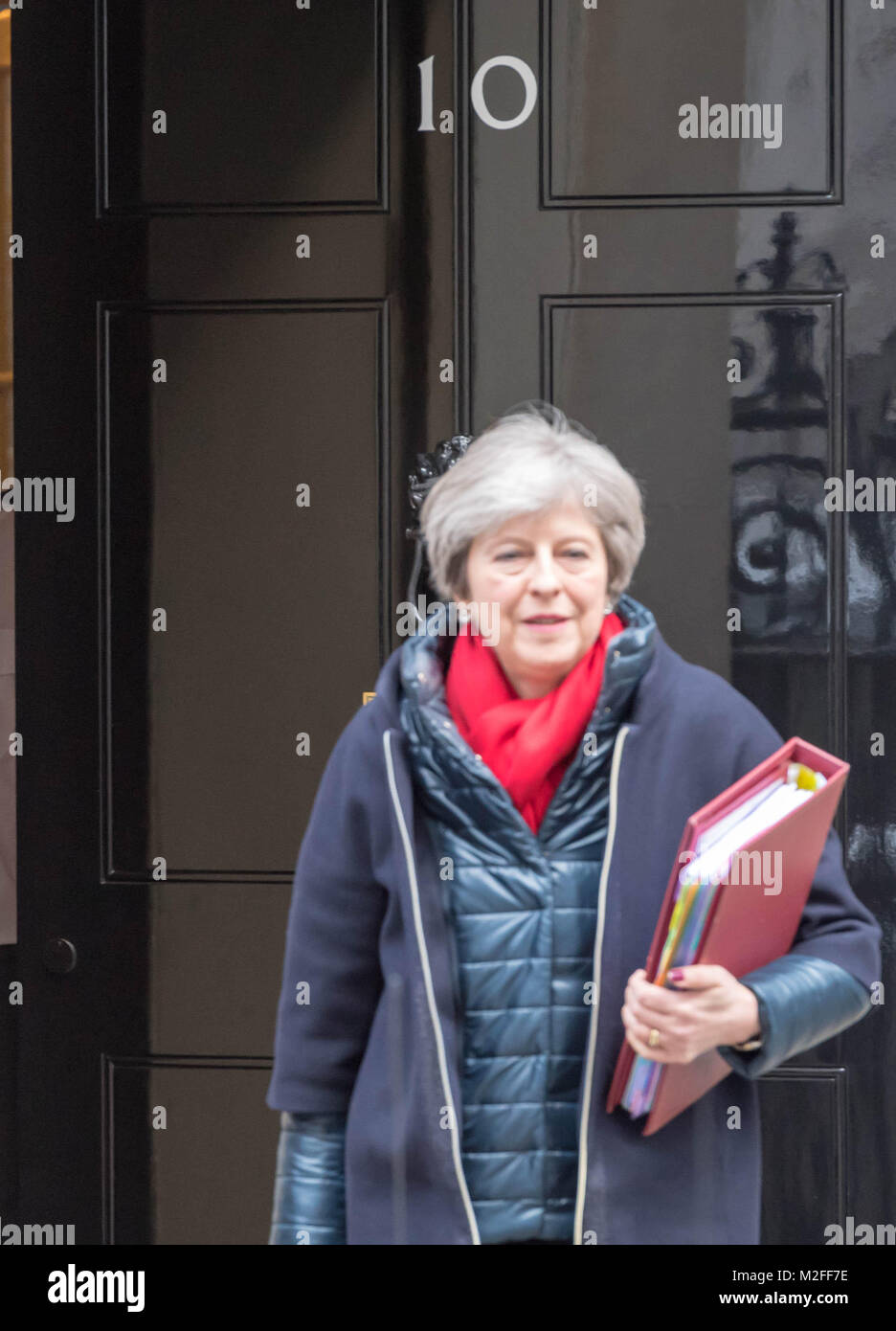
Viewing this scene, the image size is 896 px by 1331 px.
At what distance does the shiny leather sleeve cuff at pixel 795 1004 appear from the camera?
1770 millimetres

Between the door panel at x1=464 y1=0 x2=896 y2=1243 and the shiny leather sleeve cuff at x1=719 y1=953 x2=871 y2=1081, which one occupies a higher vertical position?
the door panel at x1=464 y1=0 x2=896 y2=1243

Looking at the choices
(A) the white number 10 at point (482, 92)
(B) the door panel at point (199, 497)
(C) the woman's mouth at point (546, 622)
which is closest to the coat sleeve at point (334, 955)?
(C) the woman's mouth at point (546, 622)

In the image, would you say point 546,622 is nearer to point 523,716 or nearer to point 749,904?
point 523,716

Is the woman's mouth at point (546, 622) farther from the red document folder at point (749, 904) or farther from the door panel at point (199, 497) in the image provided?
the door panel at point (199, 497)

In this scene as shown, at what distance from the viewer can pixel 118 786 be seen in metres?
2.61

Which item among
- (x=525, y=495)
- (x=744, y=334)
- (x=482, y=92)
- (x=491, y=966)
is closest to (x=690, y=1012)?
(x=491, y=966)

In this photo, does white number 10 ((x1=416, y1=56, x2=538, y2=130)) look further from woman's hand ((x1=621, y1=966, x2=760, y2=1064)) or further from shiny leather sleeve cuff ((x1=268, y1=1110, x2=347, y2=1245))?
shiny leather sleeve cuff ((x1=268, y1=1110, x2=347, y2=1245))

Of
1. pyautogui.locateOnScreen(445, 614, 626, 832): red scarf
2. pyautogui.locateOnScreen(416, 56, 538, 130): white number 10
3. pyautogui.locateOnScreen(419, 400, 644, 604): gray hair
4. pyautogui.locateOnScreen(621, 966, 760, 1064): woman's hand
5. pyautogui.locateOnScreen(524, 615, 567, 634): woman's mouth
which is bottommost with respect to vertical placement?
pyautogui.locateOnScreen(621, 966, 760, 1064): woman's hand

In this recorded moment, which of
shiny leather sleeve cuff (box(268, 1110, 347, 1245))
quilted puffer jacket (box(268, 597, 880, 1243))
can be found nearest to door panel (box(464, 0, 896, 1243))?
quilted puffer jacket (box(268, 597, 880, 1243))

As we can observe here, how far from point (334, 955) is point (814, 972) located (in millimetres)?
582

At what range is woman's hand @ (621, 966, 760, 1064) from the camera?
5.81 ft
